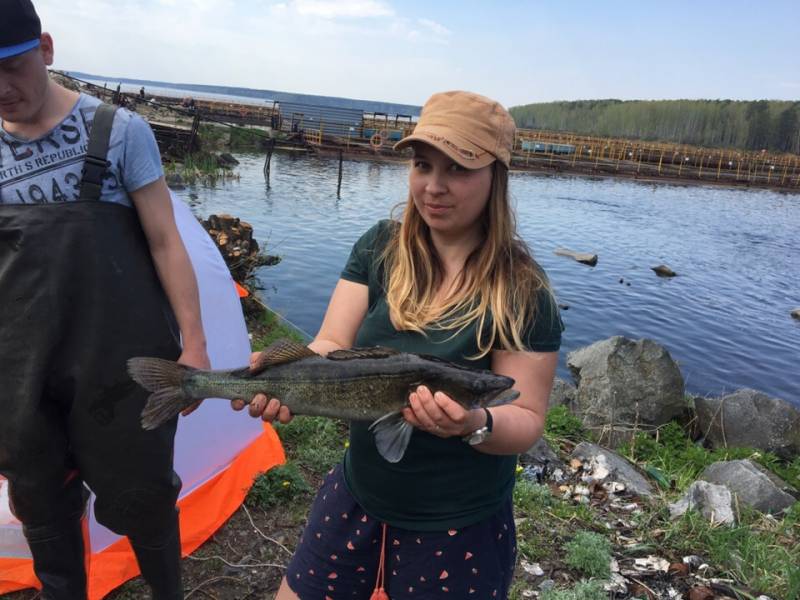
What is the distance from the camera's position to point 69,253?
9.09ft

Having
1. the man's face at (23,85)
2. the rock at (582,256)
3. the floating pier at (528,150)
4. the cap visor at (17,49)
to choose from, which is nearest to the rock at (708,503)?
the man's face at (23,85)

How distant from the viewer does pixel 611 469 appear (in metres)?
7.04

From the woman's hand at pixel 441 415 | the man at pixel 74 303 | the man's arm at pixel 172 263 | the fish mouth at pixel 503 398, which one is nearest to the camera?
the woman's hand at pixel 441 415

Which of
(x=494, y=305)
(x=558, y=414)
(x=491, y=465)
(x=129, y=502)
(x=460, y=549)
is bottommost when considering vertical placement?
(x=558, y=414)

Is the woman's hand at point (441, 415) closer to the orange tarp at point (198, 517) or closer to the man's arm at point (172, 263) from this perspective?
the man's arm at point (172, 263)

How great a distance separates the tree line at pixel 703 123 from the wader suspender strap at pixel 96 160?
434ft

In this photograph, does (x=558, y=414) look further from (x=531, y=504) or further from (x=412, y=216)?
(x=412, y=216)

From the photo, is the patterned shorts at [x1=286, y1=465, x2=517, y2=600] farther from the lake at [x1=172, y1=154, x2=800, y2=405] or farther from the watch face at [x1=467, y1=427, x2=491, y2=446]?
the lake at [x1=172, y1=154, x2=800, y2=405]

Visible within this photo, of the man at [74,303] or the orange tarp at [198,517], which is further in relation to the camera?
the orange tarp at [198,517]

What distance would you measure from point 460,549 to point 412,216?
1.63 m

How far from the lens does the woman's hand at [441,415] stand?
2305 mm

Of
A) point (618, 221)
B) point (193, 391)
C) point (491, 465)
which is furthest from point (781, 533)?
point (618, 221)

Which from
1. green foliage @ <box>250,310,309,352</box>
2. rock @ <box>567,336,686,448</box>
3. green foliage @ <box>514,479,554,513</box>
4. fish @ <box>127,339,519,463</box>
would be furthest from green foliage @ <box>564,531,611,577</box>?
green foliage @ <box>250,310,309,352</box>

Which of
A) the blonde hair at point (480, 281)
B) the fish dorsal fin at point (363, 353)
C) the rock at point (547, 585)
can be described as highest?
the blonde hair at point (480, 281)
